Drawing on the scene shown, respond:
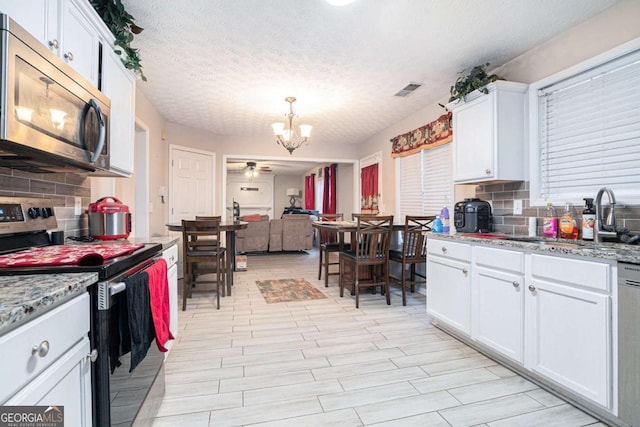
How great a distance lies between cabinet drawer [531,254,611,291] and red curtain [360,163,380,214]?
359 cm

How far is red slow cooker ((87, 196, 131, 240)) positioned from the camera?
1.98 m

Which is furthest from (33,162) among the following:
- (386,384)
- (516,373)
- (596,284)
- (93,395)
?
(516,373)

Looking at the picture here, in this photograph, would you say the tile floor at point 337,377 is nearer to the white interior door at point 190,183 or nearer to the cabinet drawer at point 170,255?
the cabinet drawer at point 170,255

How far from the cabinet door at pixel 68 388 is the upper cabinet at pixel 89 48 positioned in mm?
1238

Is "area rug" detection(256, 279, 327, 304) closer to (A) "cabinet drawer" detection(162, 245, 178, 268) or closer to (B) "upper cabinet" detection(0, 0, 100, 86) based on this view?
(A) "cabinet drawer" detection(162, 245, 178, 268)

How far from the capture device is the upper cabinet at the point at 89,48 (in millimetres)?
1275

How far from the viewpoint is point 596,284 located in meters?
1.54

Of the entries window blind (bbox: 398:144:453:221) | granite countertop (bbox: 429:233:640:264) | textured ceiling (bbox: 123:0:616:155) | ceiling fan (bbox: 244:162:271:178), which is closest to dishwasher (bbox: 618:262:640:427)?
granite countertop (bbox: 429:233:640:264)

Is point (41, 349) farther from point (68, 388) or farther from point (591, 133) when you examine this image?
point (591, 133)

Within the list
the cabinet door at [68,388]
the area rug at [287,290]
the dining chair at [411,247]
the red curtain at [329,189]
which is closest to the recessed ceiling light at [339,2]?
the cabinet door at [68,388]

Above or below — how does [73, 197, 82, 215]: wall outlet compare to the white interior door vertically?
below

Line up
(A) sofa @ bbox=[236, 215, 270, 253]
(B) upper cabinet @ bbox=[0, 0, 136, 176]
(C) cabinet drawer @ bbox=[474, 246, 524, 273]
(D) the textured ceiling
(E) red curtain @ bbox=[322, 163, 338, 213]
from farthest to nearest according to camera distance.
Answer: (E) red curtain @ bbox=[322, 163, 338, 213] < (A) sofa @ bbox=[236, 215, 270, 253] < (D) the textured ceiling < (C) cabinet drawer @ bbox=[474, 246, 524, 273] < (B) upper cabinet @ bbox=[0, 0, 136, 176]

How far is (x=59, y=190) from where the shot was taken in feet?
6.02

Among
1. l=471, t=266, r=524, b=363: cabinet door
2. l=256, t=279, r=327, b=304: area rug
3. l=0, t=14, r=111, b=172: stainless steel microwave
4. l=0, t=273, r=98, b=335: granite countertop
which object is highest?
l=0, t=14, r=111, b=172: stainless steel microwave
